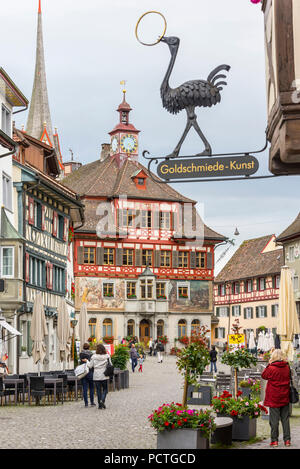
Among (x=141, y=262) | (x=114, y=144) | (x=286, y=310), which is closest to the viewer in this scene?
(x=286, y=310)

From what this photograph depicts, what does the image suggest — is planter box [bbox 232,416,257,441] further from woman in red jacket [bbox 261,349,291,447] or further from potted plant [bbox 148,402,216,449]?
potted plant [bbox 148,402,216,449]

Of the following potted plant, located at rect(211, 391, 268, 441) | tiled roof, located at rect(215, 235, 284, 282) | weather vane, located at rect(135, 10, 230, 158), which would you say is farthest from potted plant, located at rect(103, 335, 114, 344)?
weather vane, located at rect(135, 10, 230, 158)

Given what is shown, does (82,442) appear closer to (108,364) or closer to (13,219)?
(108,364)

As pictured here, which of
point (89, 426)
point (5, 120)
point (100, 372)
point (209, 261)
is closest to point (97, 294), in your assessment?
point (209, 261)

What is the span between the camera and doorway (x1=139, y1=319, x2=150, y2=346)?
67.1m

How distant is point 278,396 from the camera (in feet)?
41.2

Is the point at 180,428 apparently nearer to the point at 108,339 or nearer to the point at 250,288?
the point at 108,339

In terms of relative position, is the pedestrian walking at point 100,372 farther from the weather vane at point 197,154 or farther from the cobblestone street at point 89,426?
the weather vane at point 197,154

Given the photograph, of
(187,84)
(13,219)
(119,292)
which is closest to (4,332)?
(13,219)

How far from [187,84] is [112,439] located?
5.96 meters

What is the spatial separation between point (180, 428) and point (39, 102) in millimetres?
77650

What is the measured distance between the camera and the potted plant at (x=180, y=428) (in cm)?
1086

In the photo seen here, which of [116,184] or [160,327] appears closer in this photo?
[160,327]

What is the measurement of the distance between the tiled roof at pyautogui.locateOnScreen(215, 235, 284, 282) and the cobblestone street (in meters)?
55.4
